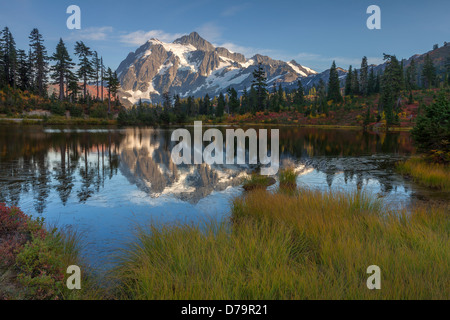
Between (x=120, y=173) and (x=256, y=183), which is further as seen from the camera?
(x=120, y=173)

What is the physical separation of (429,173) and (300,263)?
1174cm

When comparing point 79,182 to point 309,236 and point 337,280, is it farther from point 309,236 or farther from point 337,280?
point 337,280

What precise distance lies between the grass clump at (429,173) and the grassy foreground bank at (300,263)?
6.93 meters

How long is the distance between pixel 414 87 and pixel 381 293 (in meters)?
124

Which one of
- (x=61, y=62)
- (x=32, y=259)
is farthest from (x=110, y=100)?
(x=32, y=259)

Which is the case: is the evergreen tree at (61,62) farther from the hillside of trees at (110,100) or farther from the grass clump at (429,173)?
the grass clump at (429,173)

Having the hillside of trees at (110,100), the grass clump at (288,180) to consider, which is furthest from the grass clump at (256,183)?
the hillside of trees at (110,100)

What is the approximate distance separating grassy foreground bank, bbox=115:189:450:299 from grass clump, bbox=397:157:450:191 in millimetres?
6932

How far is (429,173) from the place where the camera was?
12.6 m

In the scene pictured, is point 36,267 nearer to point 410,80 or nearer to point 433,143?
point 433,143

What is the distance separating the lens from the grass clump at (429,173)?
38.2 ft

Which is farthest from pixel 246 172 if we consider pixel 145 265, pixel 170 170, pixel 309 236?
pixel 145 265

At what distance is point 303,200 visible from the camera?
7.57 m

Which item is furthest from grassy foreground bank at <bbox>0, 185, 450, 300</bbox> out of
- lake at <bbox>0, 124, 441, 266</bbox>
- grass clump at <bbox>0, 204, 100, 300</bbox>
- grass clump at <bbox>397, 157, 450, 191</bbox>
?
grass clump at <bbox>397, 157, 450, 191</bbox>
